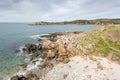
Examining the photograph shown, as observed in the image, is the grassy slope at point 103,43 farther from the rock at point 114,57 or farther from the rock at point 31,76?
the rock at point 31,76

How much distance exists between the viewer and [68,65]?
3338 centimetres

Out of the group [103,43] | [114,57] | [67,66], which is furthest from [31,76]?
[103,43]

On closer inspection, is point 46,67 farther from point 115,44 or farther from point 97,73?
point 115,44

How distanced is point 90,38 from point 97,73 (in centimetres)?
A: 1923

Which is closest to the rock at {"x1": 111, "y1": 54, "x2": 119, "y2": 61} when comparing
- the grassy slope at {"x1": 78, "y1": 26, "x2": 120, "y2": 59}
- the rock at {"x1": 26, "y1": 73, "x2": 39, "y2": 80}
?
the grassy slope at {"x1": 78, "y1": 26, "x2": 120, "y2": 59}

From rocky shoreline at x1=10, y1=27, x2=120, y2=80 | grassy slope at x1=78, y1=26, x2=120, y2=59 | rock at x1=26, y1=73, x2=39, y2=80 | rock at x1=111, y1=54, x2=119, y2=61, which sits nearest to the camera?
rocky shoreline at x1=10, y1=27, x2=120, y2=80

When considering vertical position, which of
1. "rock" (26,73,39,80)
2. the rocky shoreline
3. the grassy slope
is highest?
the grassy slope

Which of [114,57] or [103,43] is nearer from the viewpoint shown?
[114,57]

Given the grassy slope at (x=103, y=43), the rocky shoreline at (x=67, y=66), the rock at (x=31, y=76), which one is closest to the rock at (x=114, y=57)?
the grassy slope at (x=103, y=43)

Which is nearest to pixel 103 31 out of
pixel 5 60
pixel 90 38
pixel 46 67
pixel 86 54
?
pixel 90 38

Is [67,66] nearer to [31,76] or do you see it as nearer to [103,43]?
[31,76]

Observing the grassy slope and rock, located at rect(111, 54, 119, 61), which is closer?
rock, located at rect(111, 54, 119, 61)

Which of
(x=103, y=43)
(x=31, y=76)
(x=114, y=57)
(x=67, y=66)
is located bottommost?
(x=31, y=76)

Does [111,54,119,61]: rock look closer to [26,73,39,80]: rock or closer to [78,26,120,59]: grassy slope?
[78,26,120,59]: grassy slope
